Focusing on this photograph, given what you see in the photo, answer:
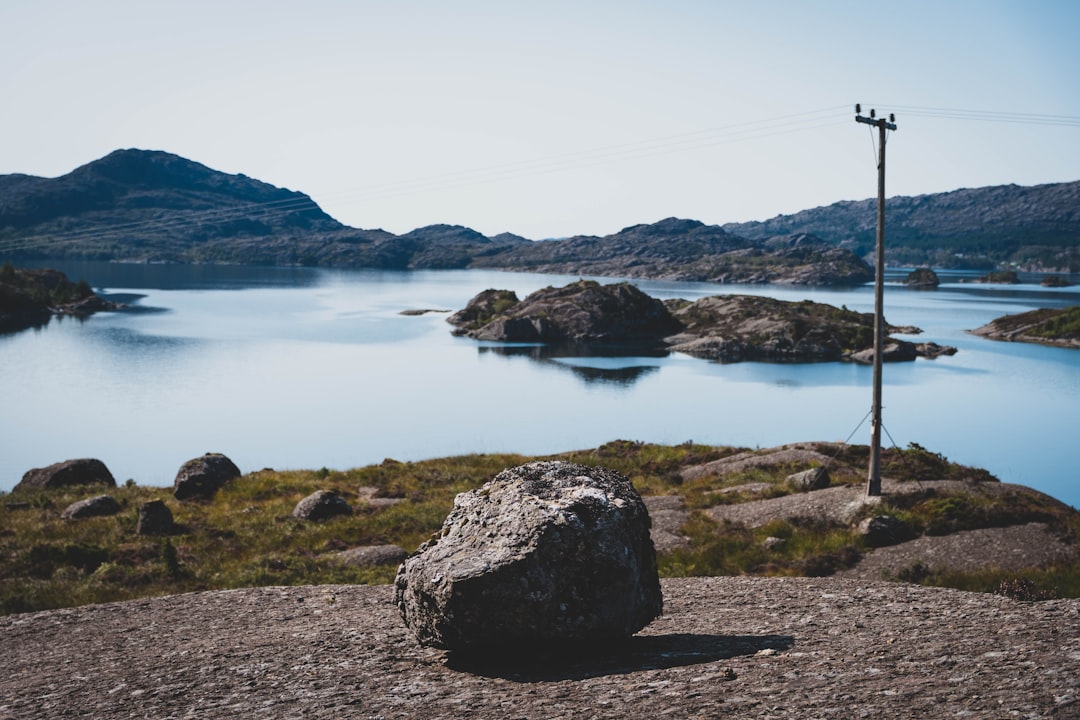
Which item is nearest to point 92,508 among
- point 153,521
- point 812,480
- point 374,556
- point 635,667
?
point 153,521

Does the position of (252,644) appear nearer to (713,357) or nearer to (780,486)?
(780,486)

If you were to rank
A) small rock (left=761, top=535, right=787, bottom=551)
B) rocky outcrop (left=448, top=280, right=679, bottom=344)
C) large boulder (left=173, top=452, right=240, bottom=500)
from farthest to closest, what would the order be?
1. rocky outcrop (left=448, top=280, right=679, bottom=344)
2. large boulder (left=173, top=452, right=240, bottom=500)
3. small rock (left=761, top=535, right=787, bottom=551)

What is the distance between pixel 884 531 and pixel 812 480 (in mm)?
8697

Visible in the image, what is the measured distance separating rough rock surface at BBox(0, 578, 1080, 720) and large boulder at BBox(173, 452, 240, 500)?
23348mm

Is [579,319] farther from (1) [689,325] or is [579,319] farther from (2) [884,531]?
(2) [884,531]

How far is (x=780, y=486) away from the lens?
3791 centimetres

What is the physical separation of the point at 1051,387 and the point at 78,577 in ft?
384

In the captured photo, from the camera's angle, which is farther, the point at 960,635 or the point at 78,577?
the point at 78,577

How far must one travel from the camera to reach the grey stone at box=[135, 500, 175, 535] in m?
34.1

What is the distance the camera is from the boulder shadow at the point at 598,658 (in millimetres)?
13125

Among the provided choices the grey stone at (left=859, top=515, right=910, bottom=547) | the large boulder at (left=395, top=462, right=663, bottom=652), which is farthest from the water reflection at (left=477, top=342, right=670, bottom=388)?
the large boulder at (left=395, top=462, right=663, bottom=652)

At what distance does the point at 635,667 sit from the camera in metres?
13.1

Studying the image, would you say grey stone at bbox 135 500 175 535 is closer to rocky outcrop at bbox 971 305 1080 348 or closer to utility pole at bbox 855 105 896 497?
utility pole at bbox 855 105 896 497

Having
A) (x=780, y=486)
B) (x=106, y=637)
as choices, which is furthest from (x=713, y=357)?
(x=106, y=637)
